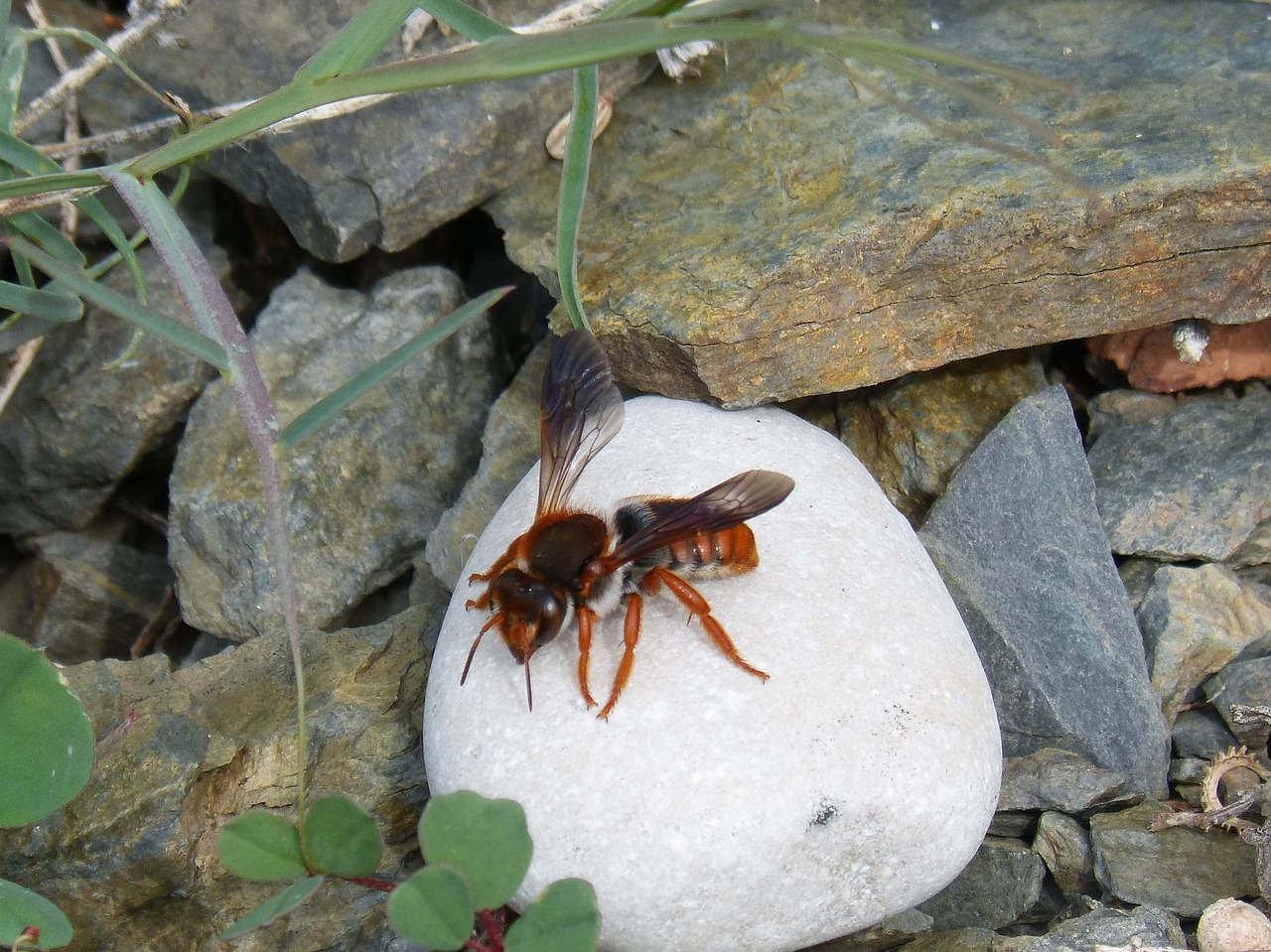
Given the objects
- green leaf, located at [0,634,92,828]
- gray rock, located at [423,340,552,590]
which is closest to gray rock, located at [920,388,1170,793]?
gray rock, located at [423,340,552,590]

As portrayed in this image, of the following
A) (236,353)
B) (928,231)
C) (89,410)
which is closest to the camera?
(236,353)

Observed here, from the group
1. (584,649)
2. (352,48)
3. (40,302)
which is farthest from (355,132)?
(584,649)

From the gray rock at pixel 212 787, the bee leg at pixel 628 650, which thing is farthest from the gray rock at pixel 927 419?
the gray rock at pixel 212 787

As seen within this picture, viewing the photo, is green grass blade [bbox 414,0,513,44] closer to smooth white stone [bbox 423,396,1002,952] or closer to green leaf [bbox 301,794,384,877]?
smooth white stone [bbox 423,396,1002,952]

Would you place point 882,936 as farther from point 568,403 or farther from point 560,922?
point 568,403

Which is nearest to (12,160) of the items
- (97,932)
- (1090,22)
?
(97,932)
